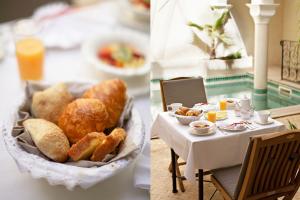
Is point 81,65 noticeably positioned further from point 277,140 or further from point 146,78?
point 277,140

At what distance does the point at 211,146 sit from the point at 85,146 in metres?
0.41

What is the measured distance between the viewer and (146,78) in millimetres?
1246

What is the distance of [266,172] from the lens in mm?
909

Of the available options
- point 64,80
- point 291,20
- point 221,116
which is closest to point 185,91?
point 221,116

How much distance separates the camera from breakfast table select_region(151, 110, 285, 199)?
37.7 inches

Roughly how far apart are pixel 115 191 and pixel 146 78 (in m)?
0.60

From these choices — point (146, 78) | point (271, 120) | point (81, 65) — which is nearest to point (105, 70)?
point (146, 78)

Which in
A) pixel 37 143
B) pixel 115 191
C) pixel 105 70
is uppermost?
pixel 105 70

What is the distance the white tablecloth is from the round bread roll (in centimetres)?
28

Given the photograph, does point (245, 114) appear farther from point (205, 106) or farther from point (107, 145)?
point (107, 145)

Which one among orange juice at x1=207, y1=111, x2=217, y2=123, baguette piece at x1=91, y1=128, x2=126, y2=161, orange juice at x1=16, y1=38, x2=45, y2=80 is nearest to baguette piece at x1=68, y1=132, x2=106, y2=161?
baguette piece at x1=91, y1=128, x2=126, y2=161

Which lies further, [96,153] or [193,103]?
[193,103]

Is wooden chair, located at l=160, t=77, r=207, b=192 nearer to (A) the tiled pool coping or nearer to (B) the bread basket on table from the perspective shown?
(A) the tiled pool coping

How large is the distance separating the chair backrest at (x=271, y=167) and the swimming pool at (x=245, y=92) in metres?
0.18
